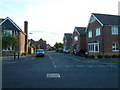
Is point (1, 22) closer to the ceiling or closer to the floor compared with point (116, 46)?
closer to the ceiling

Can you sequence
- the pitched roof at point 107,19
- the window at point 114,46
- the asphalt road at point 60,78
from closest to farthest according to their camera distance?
1. the asphalt road at point 60,78
2. the window at point 114,46
3. the pitched roof at point 107,19

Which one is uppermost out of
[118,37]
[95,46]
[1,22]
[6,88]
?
[1,22]

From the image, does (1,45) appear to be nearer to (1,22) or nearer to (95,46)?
(1,22)

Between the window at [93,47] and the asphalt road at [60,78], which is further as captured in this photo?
the window at [93,47]

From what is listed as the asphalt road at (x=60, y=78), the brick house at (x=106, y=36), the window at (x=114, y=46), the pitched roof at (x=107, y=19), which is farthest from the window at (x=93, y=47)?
the asphalt road at (x=60, y=78)

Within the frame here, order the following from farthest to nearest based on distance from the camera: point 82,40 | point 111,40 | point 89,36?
point 82,40 → point 89,36 → point 111,40

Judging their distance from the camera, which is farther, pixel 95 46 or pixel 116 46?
pixel 95 46

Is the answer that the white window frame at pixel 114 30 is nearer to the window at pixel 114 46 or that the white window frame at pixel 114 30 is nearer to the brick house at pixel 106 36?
the brick house at pixel 106 36

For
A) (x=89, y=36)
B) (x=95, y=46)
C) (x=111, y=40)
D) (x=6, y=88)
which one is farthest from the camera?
(x=89, y=36)

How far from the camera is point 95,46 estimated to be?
97.3 ft

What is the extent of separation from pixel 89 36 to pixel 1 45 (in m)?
21.3

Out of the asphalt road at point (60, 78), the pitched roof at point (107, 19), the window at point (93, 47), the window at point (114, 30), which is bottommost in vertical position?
the asphalt road at point (60, 78)

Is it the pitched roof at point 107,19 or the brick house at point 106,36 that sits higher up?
the pitched roof at point 107,19

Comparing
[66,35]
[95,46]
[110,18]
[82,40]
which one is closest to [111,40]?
[95,46]
